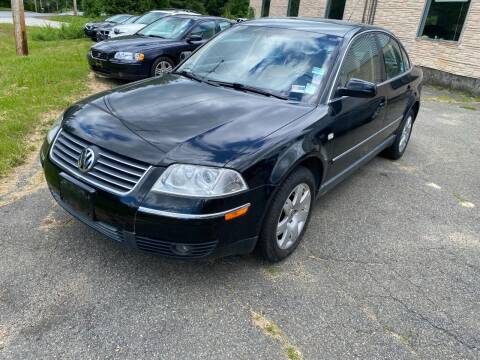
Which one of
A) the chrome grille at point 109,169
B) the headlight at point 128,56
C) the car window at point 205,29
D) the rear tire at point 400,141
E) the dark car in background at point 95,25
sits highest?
the car window at point 205,29

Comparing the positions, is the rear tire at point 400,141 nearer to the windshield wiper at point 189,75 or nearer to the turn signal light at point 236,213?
the windshield wiper at point 189,75

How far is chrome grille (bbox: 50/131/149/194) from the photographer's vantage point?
7.52 feet

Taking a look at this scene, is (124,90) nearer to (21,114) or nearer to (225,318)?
(225,318)

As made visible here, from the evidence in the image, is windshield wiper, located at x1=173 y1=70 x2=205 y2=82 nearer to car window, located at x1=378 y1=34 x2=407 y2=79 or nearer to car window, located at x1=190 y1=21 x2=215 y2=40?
car window, located at x1=378 y1=34 x2=407 y2=79

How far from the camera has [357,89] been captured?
309 cm

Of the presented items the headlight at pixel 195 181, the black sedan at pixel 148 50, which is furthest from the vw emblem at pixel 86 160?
the black sedan at pixel 148 50

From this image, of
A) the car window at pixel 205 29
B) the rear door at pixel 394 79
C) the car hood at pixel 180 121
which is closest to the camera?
the car hood at pixel 180 121

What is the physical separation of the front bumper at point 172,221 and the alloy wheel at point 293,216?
1.16 feet

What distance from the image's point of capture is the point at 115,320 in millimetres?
2311

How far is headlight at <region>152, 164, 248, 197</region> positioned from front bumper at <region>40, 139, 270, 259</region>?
41mm

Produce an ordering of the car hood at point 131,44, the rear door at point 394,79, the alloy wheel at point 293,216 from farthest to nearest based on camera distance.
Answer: the car hood at point 131,44, the rear door at point 394,79, the alloy wheel at point 293,216

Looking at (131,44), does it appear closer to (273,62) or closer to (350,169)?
(273,62)

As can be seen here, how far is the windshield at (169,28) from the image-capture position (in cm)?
850

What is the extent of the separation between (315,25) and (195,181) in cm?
225
